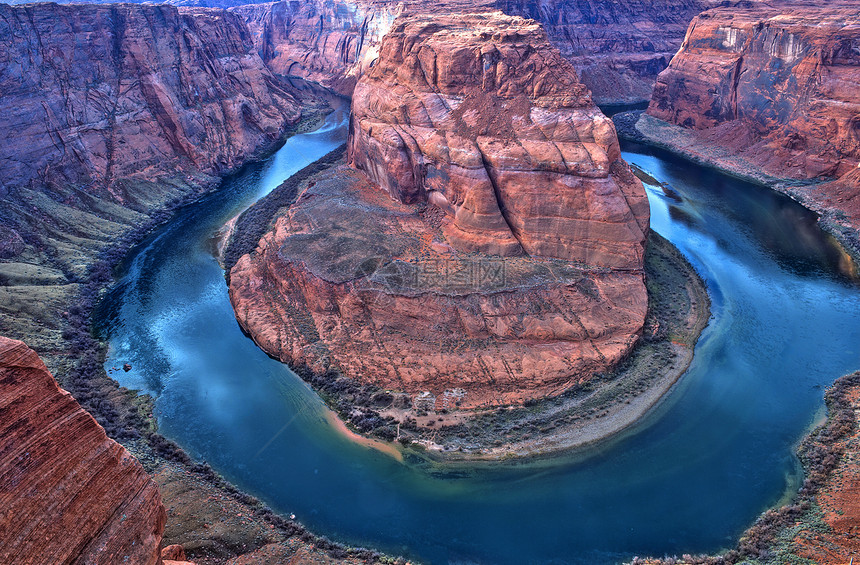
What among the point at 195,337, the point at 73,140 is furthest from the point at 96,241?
the point at 195,337

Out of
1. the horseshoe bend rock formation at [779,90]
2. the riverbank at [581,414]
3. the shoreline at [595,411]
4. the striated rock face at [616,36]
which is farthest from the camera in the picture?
the striated rock face at [616,36]

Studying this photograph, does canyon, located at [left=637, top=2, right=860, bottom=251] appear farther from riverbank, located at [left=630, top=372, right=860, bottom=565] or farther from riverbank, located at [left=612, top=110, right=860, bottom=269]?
riverbank, located at [left=630, top=372, right=860, bottom=565]

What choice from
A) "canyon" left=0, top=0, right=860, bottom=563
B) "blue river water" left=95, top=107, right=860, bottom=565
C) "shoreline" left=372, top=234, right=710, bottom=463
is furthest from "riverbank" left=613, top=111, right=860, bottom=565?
"shoreline" left=372, top=234, right=710, bottom=463

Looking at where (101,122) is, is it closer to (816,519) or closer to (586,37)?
(816,519)

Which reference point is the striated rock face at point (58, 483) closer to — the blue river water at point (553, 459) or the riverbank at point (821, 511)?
the blue river water at point (553, 459)

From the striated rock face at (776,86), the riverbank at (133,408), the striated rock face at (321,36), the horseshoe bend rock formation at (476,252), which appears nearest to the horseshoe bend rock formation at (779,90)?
the striated rock face at (776,86)

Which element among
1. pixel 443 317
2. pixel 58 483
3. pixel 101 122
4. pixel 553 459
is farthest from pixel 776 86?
pixel 58 483
